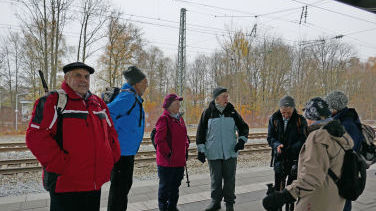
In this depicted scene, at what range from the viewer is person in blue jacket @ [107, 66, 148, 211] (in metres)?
3.23

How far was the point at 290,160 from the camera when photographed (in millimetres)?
4141

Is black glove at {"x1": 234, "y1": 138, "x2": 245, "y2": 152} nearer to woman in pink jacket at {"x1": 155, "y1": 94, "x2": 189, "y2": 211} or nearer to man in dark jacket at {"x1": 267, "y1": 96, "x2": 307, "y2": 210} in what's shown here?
man in dark jacket at {"x1": 267, "y1": 96, "x2": 307, "y2": 210}

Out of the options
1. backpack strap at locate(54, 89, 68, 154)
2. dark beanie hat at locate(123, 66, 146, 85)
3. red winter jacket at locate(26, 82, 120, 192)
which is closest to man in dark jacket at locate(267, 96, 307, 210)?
dark beanie hat at locate(123, 66, 146, 85)

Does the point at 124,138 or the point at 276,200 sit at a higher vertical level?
the point at 124,138

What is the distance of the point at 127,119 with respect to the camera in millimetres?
3307

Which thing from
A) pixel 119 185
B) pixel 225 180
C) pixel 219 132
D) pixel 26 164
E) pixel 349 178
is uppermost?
pixel 219 132

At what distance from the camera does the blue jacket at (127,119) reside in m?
3.26

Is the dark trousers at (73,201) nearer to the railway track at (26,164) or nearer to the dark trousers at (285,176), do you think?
the dark trousers at (285,176)

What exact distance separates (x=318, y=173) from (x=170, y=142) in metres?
2.24

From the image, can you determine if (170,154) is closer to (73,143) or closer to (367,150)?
(73,143)

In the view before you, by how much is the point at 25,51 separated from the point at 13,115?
8.87 m

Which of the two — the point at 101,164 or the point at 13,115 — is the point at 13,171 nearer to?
the point at 101,164

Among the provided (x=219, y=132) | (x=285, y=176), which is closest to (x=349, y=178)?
(x=285, y=176)

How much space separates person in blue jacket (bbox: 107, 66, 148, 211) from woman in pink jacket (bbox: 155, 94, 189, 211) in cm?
56
